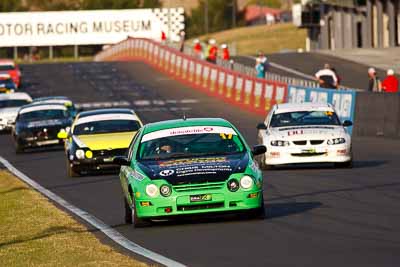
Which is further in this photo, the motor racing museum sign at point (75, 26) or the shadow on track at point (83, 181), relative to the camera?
the motor racing museum sign at point (75, 26)

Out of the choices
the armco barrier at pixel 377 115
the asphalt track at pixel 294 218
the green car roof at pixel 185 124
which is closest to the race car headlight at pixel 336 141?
the asphalt track at pixel 294 218

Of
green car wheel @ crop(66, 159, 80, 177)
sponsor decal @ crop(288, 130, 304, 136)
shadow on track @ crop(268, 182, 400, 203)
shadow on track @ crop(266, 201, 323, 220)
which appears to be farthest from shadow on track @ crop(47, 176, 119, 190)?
shadow on track @ crop(266, 201, 323, 220)

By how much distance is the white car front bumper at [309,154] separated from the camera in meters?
23.7

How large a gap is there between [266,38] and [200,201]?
391 ft

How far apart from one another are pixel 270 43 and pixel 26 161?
97.7 m

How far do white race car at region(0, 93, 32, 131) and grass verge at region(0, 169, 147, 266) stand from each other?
938 inches

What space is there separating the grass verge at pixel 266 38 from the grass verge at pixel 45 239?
102406 mm

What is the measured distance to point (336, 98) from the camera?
3653 cm

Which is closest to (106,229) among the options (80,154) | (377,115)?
(80,154)

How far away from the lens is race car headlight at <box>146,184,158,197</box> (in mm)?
15109

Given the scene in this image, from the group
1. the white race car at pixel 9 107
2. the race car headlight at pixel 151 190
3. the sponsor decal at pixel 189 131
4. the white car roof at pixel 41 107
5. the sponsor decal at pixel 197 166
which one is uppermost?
the sponsor decal at pixel 189 131

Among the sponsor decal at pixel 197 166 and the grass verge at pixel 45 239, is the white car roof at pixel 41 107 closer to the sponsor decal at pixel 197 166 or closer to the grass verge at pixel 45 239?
the grass verge at pixel 45 239

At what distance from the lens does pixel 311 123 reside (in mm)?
24781

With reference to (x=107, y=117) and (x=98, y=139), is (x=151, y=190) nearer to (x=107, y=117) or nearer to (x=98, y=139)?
(x=98, y=139)
